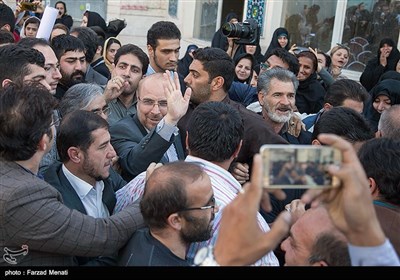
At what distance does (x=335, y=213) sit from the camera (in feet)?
4.14

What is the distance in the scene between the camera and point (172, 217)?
6.52ft

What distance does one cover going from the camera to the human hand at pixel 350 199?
118 cm

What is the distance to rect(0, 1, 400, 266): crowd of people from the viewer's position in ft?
4.18

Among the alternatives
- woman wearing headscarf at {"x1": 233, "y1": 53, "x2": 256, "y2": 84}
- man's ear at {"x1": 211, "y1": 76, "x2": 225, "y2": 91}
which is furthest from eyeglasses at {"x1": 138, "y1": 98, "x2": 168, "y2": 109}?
woman wearing headscarf at {"x1": 233, "y1": 53, "x2": 256, "y2": 84}

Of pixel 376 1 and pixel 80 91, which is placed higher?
pixel 376 1

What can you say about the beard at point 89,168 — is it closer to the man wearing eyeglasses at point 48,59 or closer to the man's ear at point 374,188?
the man's ear at point 374,188

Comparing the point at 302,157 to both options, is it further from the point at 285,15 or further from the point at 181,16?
the point at 181,16

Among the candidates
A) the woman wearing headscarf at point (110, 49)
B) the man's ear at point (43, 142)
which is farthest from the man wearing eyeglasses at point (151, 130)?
the woman wearing headscarf at point (110, 49)

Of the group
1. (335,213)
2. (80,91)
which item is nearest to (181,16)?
(80,91)

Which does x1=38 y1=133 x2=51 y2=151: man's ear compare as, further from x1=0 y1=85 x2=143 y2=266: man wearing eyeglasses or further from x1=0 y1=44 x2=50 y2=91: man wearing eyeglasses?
x1=0 y1=44 x2=50 y2=91: man wearing eyeglasses

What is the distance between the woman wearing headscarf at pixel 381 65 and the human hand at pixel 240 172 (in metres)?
5.31

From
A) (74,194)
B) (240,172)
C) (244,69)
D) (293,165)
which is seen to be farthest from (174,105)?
(244,69)

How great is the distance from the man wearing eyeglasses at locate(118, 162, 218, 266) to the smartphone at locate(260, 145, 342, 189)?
864 mm

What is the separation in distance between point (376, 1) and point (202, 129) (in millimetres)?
8498
